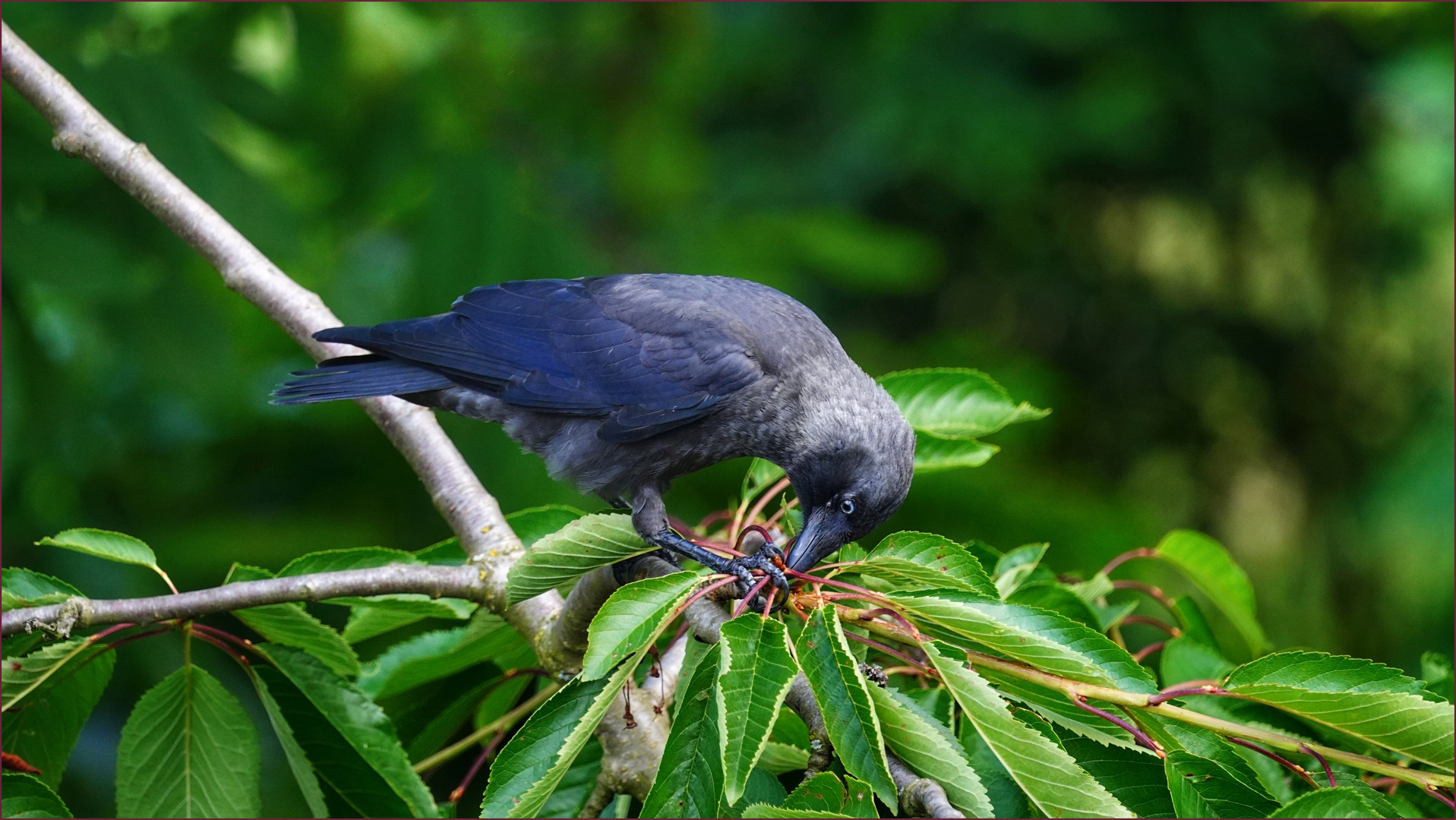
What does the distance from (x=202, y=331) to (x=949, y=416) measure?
267 cm

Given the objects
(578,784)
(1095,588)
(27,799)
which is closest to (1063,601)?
(1095,588)

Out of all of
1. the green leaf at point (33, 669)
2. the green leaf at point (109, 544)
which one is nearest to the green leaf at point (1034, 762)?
the green leaf at point (109, 544)

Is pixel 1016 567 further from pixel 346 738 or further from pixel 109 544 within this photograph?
pixel 109 544

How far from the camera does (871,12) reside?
236 inches

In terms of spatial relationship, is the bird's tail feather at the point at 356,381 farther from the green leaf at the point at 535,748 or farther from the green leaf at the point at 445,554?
the green leaf at the point at 535,748

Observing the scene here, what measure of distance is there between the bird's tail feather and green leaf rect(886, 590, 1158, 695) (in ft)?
4.96

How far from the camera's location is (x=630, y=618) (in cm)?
163

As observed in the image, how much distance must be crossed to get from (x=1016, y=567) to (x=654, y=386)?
106cm

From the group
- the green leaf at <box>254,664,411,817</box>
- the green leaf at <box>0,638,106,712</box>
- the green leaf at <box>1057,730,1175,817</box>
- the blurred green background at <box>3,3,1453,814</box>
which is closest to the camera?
the green leaf at <box>1057,730,1175,817</box>

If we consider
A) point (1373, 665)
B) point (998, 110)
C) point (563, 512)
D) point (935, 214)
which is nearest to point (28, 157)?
point (563, 512)

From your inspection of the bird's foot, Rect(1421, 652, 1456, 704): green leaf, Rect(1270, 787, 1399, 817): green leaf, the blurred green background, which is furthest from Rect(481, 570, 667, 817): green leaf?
the blurred green background

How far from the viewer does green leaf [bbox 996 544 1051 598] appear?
2242 mm

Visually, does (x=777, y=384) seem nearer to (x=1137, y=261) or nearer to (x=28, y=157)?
(x=28, y=157)

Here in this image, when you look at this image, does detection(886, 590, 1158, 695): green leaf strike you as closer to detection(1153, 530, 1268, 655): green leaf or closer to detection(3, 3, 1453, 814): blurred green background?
detection(1153, 530, 1268, 655): green leaf
